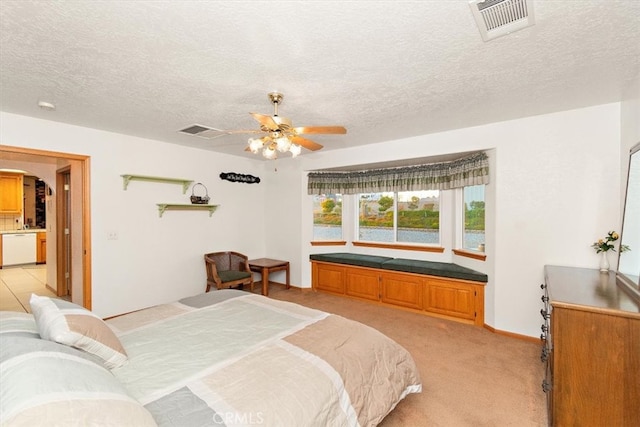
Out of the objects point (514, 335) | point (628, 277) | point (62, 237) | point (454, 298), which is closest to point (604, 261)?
point (628, 277)

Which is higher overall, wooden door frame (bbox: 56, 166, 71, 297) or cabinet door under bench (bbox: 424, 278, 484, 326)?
wooden door frame (bbox: 56, 166, 71, 297)

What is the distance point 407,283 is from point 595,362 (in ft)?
8.13

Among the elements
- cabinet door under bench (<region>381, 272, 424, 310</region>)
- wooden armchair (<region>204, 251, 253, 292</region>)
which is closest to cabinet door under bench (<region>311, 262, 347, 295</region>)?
cabinet door under bench (<region>381, 272, 424, 310</region>)

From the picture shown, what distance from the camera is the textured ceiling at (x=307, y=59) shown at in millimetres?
1479

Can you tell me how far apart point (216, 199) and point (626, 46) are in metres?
4.92

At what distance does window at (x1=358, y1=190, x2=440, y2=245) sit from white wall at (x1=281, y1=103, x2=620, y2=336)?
3.44ft

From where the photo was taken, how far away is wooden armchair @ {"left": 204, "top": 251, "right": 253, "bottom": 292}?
426 cm

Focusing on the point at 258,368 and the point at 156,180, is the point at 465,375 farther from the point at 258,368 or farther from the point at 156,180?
the point at 156,180

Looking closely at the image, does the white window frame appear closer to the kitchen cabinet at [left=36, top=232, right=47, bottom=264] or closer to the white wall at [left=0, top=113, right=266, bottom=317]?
the white wall at [left=0, top=113, right=266, bottom=317]

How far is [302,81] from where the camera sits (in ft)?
7.29

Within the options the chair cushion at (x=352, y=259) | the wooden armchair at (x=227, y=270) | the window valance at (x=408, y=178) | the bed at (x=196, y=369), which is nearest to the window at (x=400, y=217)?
the window valance at (x=408, y=178)

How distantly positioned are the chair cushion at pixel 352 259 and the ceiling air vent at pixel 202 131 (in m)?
2.63

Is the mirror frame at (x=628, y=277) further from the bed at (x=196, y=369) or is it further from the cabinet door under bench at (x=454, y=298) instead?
the bed at (x=196, y=369)

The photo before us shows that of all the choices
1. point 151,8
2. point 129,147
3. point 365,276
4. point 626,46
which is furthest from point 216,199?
point 626,46
